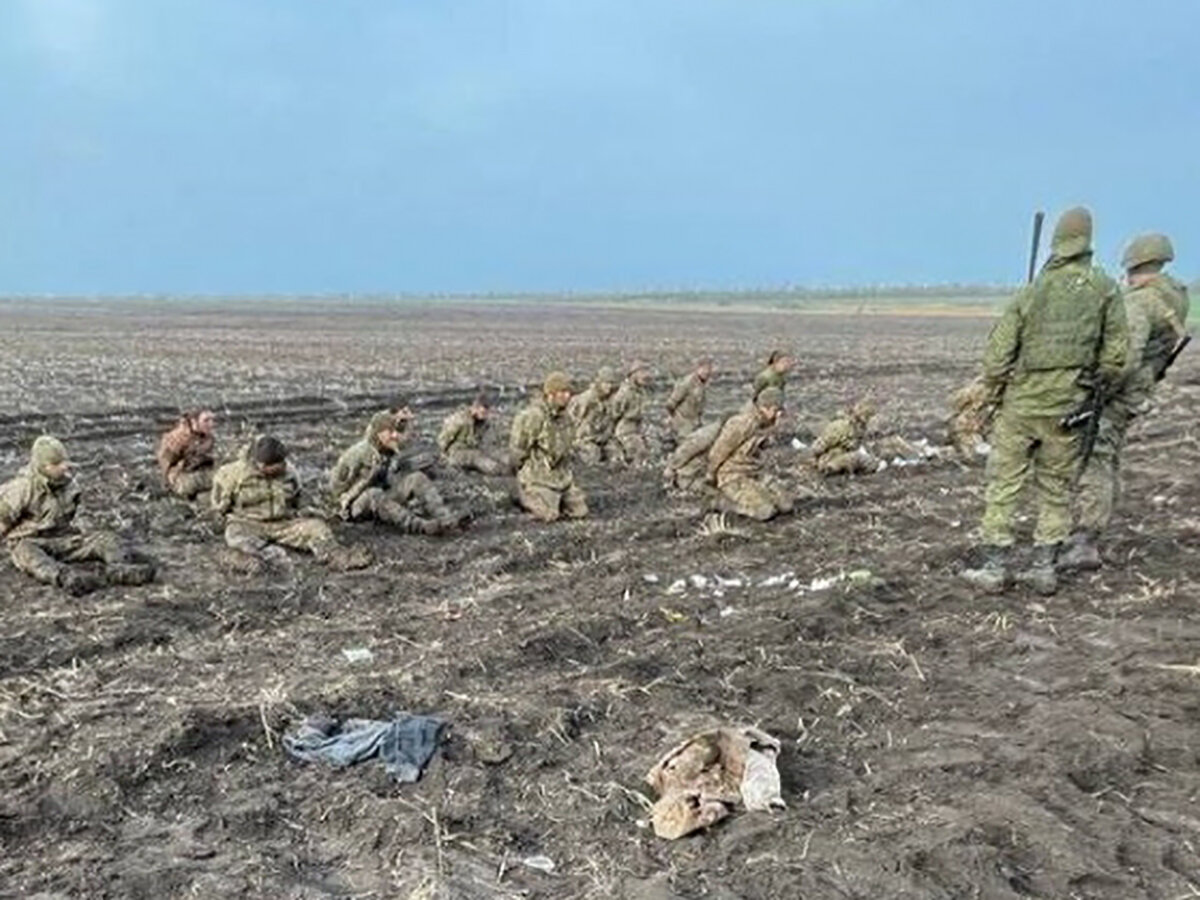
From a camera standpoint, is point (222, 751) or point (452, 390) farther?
point (452, 390)

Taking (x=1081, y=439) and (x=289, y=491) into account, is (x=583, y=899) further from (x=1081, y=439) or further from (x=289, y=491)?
(x=289, y=491)

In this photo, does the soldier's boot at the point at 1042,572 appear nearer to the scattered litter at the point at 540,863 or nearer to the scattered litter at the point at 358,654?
the scattered litter at the point at 358,654

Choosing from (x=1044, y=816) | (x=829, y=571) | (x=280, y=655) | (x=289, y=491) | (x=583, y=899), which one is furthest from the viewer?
(x=289, y=491)

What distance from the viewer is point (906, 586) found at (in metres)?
8.20

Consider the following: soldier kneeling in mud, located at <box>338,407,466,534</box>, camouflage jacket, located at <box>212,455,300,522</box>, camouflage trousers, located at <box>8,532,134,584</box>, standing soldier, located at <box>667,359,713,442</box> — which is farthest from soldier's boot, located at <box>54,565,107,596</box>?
standing soldier, located at <box>667,359,713,442</box>

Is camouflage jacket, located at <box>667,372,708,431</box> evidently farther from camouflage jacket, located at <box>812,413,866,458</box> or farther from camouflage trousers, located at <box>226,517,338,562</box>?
camouflage trousers, located at <box>226,517,338,562</box>

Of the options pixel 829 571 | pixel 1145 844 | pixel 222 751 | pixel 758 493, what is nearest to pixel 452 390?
pixel 758 493

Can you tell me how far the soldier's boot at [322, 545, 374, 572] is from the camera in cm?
919

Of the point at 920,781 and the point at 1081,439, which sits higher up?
the point at 1081,439

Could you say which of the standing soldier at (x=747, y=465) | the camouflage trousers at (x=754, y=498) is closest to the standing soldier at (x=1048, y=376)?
the camouflage trousers at (x=754, y=498)

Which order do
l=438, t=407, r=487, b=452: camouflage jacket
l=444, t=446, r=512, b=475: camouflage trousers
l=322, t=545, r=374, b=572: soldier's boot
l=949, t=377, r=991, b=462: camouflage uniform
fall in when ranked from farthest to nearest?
l=949, t=377, r=991, b=462: camouflage uniform, l=438, t=407, r=487, b=452: camouflage jacket, l=444, t=446, r=512, b=475: camouflage trousers, l=322, t=545, r=374, b=572: soldier's boot

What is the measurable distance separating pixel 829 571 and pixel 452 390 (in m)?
16.3

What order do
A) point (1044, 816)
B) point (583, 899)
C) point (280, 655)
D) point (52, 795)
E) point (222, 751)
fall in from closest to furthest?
1. point (583, 899)
2. point (1044, 816)
3. point (52, 795)
4. point (222, 751)
5. point (280, 655)

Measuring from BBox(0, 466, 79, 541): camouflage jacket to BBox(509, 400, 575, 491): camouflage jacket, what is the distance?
14.1ft
